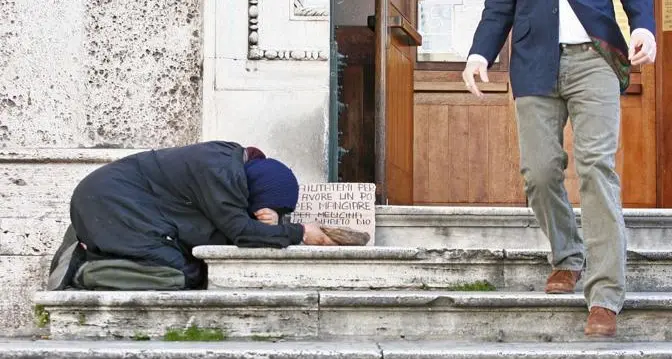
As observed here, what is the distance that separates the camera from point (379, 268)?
4.61 meters

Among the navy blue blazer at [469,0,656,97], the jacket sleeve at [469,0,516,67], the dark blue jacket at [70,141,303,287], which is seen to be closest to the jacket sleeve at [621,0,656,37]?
the navy blue blazer at [469,0,656,97]

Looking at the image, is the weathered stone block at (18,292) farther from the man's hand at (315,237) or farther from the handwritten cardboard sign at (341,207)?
the man's hand at (315,237)

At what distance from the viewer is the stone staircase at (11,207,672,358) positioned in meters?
3.89

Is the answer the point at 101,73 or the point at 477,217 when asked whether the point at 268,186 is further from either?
the point at 101,73

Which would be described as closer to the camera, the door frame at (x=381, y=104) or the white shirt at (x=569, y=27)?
the white shirt at (x=569, y=27)

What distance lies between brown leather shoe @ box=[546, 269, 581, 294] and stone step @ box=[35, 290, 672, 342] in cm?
9

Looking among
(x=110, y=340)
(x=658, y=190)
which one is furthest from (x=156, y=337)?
(x=658, y=190)

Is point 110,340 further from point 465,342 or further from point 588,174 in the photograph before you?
point 588,174

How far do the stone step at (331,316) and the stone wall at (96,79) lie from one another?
1436mm

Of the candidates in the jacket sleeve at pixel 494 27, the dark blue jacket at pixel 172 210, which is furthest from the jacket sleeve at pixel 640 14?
the dark blue jacket at pixel 172 210

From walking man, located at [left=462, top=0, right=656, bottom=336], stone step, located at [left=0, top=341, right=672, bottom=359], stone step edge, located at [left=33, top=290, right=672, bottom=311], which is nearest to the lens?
stone step, located at [left=0, top=341, right=672, bottom=359]

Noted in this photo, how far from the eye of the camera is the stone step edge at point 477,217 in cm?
509

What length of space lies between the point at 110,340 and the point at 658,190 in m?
4.48

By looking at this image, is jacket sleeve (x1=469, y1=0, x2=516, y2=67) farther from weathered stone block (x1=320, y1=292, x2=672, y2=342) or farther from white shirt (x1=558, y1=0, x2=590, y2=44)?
weathered stone block (x1=320, y1=292, x2=672, y2=342)
